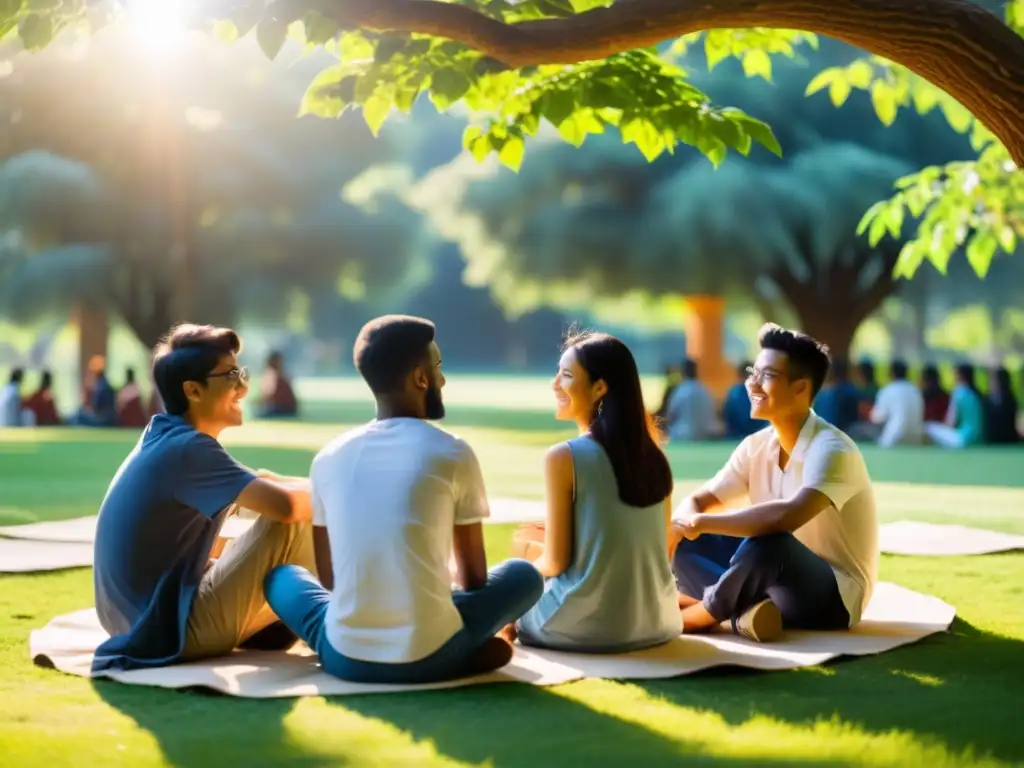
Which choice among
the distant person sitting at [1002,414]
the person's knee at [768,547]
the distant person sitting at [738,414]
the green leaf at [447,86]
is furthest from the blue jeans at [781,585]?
the distant person sitting at [1002,414]

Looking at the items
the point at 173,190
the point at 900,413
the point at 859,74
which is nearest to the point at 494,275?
the point at 173,190

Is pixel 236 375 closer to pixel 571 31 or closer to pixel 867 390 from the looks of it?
pixel 571 31

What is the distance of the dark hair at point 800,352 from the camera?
5.81m

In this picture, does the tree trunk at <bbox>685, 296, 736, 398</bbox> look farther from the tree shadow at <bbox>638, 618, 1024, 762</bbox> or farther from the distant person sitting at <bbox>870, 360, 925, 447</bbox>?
the tree shadow at <bbox>638, 618, 1024, 762</bbox>

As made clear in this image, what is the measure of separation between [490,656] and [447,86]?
267cm

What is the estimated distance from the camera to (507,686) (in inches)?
186

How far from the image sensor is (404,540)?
14.9 feet

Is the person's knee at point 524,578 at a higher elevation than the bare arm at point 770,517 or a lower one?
lower

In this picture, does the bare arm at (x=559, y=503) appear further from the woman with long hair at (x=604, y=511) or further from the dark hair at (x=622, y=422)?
the dark hair at (x=622, y=422)

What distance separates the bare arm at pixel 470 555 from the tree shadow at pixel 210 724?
71 centimetres

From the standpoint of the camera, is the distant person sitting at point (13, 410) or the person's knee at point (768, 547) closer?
the person's knee at point (768, 547)

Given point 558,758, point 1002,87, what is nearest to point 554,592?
point 558,758

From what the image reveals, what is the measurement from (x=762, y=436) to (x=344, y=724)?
260 centimetres

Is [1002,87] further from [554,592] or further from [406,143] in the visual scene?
[406,143]
